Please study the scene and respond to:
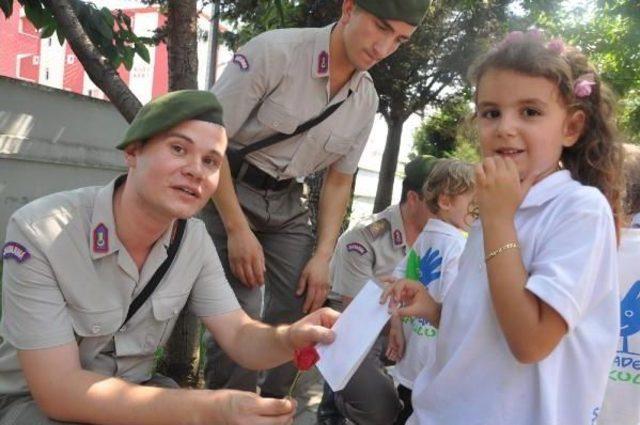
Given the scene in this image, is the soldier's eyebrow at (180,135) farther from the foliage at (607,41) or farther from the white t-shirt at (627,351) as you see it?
the foliage at (607,41)

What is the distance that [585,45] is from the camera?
1128 centimetres

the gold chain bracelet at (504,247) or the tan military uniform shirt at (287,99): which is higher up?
the tan military uniform shirt at (287,99)

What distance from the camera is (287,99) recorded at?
8.42ft

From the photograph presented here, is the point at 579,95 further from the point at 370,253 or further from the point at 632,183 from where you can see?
the point at 370,253

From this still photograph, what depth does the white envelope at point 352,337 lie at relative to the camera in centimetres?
150

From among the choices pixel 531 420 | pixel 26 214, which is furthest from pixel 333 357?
pixel 26 214

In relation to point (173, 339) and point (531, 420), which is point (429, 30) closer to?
point (173, 339)

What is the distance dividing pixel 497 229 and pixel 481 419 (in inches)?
19.6

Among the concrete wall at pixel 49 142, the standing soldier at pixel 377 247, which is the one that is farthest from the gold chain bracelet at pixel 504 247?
the concrete wall at pixel 49 142

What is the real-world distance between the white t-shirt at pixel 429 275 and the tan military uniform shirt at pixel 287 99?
581 millimetres

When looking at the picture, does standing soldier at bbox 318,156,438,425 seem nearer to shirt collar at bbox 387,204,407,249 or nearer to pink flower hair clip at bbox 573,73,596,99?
shirt collar at bbox 387,204,407,249

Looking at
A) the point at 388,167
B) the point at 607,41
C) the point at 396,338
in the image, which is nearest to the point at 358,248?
the point at 396,338

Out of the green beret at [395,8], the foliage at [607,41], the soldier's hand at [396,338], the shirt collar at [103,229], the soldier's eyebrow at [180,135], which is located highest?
the foliage at [607,41]

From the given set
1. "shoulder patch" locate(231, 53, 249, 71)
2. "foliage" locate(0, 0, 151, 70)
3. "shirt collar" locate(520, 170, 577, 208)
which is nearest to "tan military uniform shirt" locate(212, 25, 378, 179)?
"shoulder patch" locate(231, 53, 249, 71)
